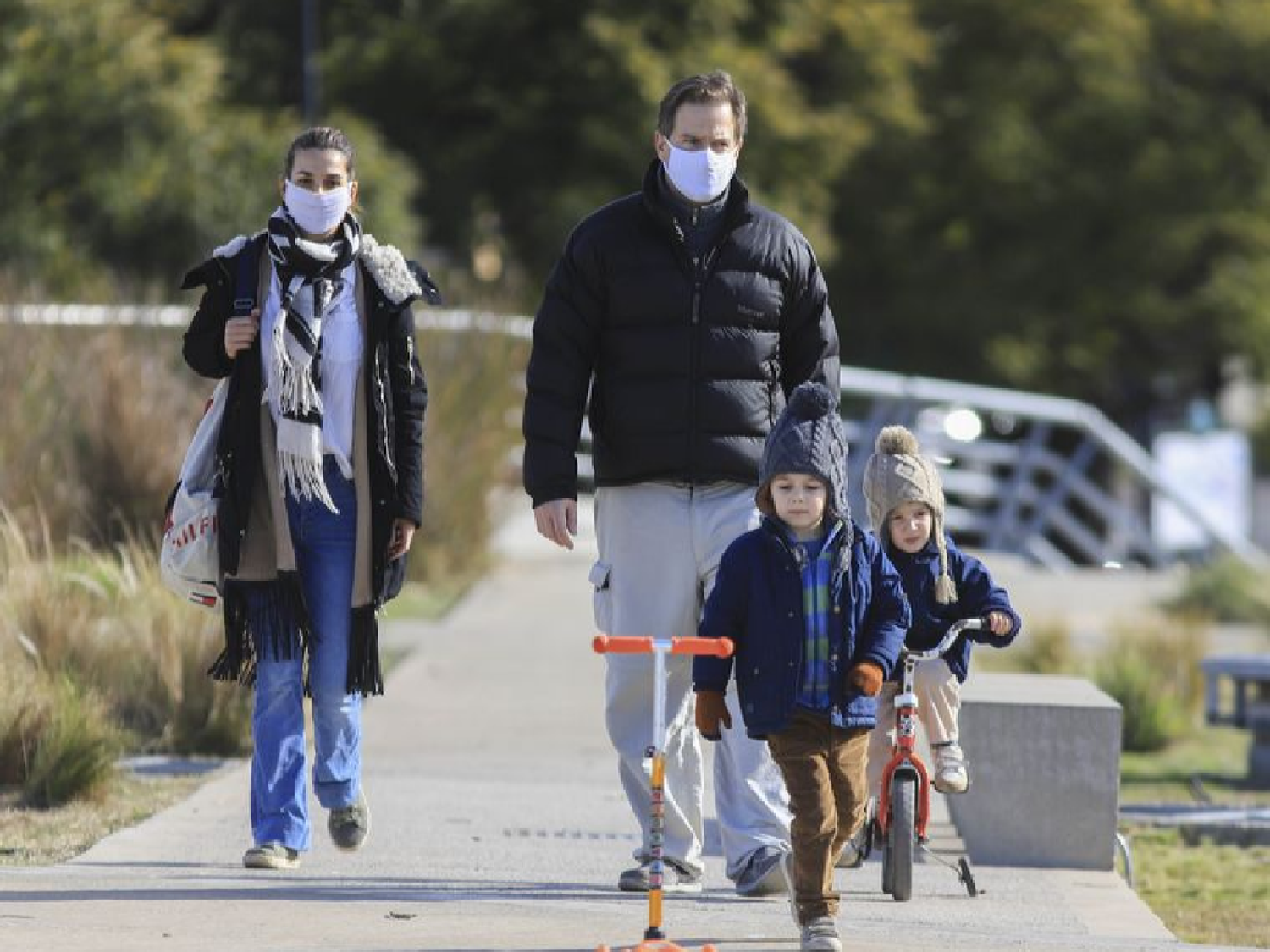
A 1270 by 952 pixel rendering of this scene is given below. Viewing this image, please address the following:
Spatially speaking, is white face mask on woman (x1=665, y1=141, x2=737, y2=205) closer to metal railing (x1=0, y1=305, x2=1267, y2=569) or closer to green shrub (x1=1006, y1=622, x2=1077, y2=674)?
green shrub (x1=1006, y1=622, x2=1077, y2=674)

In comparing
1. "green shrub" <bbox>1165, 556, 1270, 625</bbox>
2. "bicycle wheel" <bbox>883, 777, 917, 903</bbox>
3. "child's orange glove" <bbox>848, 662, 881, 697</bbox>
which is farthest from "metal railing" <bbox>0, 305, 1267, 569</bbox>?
"child's orange glove" <bbox>848, 662, 881, 697</bbox>

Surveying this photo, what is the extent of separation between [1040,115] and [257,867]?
33.2m

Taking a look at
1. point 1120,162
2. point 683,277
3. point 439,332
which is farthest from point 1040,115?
point 683,277

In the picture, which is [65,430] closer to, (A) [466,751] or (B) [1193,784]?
(A) [466,751]

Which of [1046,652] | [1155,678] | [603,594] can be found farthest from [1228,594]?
[603,594]

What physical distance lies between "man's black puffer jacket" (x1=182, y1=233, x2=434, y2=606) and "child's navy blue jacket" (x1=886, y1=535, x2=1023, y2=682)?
128 centimetres

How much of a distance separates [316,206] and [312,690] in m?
1.25

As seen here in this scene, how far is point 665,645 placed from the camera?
5.90 m

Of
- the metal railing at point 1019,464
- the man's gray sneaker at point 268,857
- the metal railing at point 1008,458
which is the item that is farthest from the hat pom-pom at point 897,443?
the metal railing at point 1019,464

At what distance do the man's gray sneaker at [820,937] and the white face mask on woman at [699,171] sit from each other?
1940 mm

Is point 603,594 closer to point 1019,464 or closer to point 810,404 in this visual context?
point 810,404

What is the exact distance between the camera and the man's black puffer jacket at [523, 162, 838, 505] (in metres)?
7.20

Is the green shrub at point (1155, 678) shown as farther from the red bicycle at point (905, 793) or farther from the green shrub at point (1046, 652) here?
the red bicycle at point (905, 793)

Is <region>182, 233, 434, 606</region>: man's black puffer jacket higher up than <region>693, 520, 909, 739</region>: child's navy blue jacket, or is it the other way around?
<region>182, 233, 434, 606</region>: man's black puffer jacket
